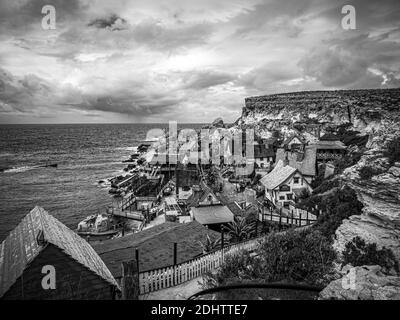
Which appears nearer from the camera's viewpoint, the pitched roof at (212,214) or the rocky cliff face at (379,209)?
the rocky cliff face at (379,209)

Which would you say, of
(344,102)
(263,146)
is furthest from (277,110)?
(263,146)

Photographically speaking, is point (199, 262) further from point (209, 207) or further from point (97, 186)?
point (97, 186)

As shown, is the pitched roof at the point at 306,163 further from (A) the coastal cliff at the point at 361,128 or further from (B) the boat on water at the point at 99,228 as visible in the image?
(B) the boat on water at the point at 99,228

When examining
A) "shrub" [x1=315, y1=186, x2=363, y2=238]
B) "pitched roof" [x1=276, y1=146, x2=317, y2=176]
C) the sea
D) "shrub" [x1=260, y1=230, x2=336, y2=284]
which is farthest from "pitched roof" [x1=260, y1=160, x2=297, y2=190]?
the sea

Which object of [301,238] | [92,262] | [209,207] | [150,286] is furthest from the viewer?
[209,207]

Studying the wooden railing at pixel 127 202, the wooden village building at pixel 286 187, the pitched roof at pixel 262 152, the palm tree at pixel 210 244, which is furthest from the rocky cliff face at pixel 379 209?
the pitched roof at pixel 262 152
